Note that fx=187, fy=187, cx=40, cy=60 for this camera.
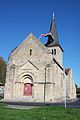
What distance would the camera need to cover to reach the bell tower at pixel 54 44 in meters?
41.9

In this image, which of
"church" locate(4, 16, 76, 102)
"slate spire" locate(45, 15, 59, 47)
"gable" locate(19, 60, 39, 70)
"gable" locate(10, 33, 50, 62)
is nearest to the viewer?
"church" locate(4, 16, 76, 102)

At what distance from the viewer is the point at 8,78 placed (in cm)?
3266

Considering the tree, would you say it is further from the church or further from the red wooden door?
the red wooden door

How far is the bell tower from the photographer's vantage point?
41906 mm

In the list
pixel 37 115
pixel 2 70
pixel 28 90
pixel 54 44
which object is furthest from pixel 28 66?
pixel 2 70

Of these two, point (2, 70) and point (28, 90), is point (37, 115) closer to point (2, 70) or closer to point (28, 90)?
point (28, 90)

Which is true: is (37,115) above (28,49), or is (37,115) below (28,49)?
below

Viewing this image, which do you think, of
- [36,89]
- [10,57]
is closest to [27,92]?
[36,89]

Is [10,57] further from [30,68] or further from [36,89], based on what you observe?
[36,89]

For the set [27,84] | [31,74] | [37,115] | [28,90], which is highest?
[31,74]

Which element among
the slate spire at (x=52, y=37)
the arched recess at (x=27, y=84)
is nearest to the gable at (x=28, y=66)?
the arched recess at (x=27, y=84)

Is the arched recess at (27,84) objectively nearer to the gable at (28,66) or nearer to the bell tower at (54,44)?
the gable at (28,66)

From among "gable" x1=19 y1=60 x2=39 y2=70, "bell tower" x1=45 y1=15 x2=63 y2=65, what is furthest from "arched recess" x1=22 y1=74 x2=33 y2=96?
"bell tower" x1=45 y1=15 x2=63 y2=65

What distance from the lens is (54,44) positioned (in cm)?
4222
